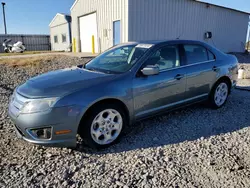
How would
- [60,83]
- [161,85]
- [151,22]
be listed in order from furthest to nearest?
[151,22]
[161,85]
[60,83]

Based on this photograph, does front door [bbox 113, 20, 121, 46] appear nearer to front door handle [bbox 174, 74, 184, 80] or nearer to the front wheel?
the front wheel

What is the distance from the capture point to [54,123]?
2.50 metres

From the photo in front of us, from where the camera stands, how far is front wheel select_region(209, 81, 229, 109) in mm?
4324

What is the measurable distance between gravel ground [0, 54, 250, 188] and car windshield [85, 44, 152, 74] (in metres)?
1.11

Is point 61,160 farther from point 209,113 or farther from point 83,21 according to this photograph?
point 83,21

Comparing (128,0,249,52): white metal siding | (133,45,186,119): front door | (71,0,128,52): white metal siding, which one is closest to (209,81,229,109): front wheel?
(133,45,186,119): front door

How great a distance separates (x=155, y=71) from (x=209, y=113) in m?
1.88

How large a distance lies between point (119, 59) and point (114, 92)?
3.14ft

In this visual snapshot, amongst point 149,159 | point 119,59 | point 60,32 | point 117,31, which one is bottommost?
point 149,159

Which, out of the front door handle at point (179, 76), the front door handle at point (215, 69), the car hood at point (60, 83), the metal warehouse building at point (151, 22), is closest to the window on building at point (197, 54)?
the front door handle at point (215, 69)

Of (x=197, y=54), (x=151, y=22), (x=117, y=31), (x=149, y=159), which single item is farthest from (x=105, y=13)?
(x=149, y=159)

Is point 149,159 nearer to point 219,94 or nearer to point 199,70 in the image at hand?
point 199,70

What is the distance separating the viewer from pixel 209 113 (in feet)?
13.9

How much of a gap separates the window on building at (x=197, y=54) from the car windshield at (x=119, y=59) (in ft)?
3.00
